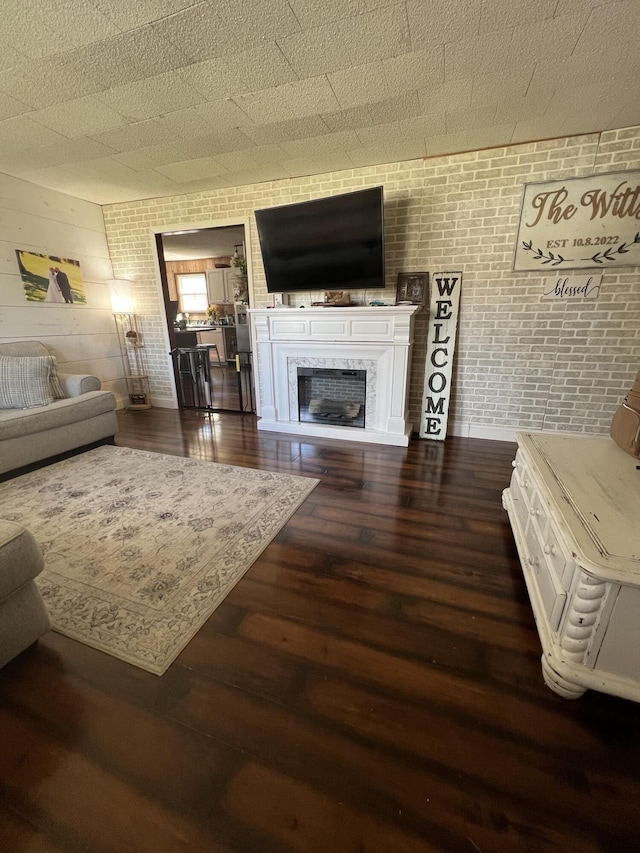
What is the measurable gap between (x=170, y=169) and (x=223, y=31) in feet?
6.26

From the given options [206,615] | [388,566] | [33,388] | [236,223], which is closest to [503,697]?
[388,566]

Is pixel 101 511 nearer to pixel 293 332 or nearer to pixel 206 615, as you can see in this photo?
pixel 206 615

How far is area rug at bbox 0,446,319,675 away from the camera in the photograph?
140cm

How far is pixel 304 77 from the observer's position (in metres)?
1.97

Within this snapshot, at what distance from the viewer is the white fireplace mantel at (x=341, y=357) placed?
10.2ft

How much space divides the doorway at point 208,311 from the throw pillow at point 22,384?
1.72m

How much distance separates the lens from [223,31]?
64.7 inches

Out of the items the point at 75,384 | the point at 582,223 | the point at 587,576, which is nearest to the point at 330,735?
the point at 587,576

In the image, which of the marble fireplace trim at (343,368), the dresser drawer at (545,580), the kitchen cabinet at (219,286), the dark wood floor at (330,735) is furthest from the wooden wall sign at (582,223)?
the kitchen cabinet at (219,286)

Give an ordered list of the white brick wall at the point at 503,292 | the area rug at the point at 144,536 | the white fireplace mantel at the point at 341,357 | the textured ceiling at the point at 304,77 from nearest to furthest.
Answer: the area rug at the point at 144,536, the textured ceiling at the point at 304,77, the white brick wall at the point at 503,292, the white fireplace mantel at the point at 341,357

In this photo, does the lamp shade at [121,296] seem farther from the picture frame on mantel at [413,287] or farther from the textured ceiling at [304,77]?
the picture frame on mantel at [413,287]

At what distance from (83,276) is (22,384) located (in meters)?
1.99

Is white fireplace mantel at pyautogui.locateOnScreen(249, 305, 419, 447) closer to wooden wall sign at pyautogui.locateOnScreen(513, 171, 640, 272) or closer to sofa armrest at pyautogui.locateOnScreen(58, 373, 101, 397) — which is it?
wooden wall sign at pyautogui.locateOnScreen(513, 171, 640, 272)

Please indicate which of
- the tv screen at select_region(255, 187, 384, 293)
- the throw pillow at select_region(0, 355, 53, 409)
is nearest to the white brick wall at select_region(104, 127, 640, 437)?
the tv screen at select_region(255, 187, 384, 293)
